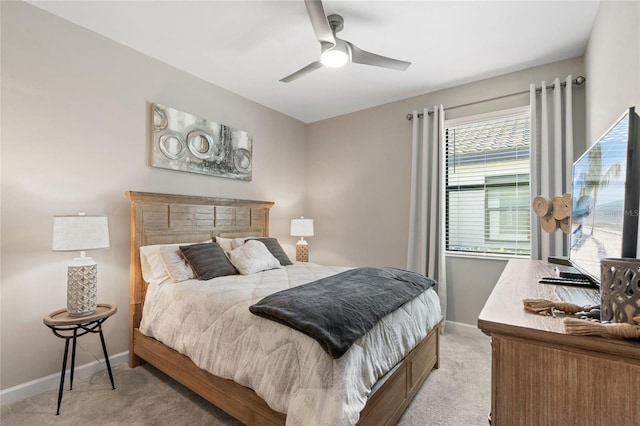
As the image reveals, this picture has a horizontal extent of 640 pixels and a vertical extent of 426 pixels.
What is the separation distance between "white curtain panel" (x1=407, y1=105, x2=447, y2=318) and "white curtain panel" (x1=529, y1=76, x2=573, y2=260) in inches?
34.0

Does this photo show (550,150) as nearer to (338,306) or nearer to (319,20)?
(319,20)

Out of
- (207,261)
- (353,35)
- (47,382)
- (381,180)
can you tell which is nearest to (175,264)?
(207,261)

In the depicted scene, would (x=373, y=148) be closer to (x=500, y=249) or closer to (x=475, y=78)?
(x=475, y=78)

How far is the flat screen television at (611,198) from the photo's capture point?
3.14 ft

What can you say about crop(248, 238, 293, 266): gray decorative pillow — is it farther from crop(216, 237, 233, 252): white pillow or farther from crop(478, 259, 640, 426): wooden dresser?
crop(478, 259, 640, 426): wooden dresser

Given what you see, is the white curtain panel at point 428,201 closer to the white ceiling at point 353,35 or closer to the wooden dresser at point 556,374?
the white ceiling at point 353,35

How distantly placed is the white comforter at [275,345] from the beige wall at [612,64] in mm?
1607

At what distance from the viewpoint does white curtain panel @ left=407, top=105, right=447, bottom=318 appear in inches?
134

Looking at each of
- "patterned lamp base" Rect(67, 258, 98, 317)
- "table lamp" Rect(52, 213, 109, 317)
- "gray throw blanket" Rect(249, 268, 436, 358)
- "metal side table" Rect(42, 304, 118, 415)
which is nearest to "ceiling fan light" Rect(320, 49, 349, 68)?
"gray throw blanket" Rect(249, 268, 436, 358)

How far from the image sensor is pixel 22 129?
7.03ft

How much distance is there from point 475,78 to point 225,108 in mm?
2862

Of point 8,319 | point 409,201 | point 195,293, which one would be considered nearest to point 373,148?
point 409,201

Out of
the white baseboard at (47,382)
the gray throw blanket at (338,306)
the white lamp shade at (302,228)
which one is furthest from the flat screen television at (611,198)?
the white baseboard at (47,382)

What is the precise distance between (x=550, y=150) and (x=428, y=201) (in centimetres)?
124
